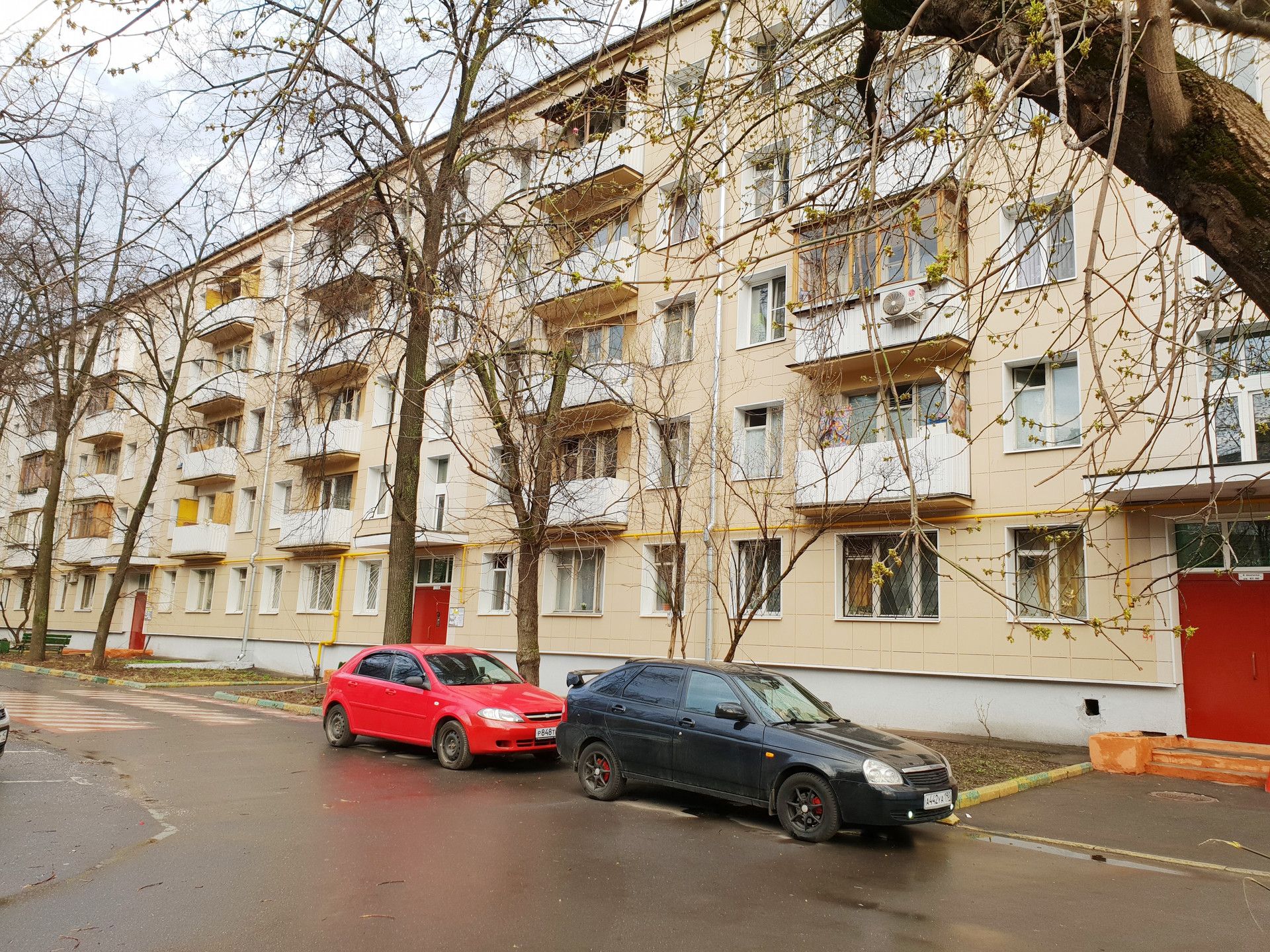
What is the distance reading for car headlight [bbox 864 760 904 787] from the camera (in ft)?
25.8

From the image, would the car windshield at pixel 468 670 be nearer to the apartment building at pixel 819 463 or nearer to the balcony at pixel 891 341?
the apartment building at pixel 819 463

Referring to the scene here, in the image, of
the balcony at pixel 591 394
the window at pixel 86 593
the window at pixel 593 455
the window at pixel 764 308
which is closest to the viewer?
the balcony at pixel 591 394

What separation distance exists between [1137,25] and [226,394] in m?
33.6

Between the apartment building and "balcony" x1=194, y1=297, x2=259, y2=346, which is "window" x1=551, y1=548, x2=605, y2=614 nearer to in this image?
the apartment building

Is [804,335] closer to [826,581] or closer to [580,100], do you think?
[826,581]

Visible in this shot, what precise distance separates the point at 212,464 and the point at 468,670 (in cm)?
2480

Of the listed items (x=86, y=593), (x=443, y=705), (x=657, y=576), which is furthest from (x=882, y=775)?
(x=86, y=593)

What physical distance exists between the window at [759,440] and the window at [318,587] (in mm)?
15554

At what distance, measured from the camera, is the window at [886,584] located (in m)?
16.8

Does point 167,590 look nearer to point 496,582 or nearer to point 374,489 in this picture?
point 374,489

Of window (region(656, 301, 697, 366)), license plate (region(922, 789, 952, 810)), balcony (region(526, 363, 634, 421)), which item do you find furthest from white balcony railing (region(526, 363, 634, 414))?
license plate (region(922, 789, 952, 810))

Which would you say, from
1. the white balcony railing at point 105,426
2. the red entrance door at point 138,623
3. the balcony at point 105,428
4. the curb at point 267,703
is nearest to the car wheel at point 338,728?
the curb at point 267,703

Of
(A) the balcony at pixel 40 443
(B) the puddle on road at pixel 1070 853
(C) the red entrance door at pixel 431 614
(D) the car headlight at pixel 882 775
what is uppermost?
(A) the balcony at pixel 40 443

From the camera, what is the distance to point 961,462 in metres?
16.2
